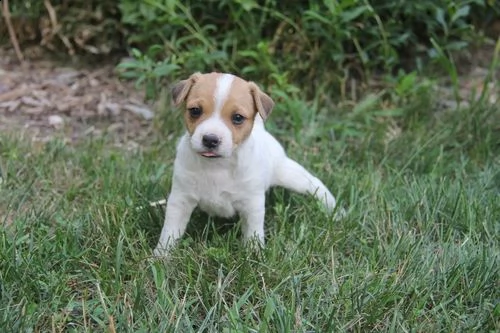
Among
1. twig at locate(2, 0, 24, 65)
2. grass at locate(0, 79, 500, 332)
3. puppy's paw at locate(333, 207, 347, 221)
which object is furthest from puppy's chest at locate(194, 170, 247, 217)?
twig at locate(2, 0, 24, 65)

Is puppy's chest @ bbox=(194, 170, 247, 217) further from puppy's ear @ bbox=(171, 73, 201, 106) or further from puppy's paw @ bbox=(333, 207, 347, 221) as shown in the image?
puppy's paw @ bbox=(333, 207, 347, 221)

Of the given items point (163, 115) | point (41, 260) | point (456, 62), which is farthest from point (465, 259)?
point (456, 62)

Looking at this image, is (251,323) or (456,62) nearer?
(251,323)

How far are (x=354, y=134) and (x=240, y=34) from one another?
1.38 m

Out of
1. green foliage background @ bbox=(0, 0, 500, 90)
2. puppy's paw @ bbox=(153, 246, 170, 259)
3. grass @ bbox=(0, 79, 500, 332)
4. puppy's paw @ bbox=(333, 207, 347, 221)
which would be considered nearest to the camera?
grass @ bbox=(0, 79, 500, 332)

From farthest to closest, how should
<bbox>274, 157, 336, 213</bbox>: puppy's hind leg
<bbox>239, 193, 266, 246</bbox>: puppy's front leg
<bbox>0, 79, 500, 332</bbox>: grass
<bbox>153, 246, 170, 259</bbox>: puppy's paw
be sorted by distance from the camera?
<bbox>274, 157, 336, 213</bbox>: puppy's hind leg
<bbox>239, 193, 266, 246</bbox>: puppy's front leg
<bbox>153, 246, 170, 259</bbox>: puppy's paw
<bbox>0, 79, 500, 332</bbox>: grass

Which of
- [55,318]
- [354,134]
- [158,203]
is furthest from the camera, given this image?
[354,134]

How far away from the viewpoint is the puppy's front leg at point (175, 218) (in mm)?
4078

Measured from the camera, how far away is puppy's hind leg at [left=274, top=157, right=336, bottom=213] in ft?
15.1

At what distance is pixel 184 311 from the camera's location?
3.46 meters

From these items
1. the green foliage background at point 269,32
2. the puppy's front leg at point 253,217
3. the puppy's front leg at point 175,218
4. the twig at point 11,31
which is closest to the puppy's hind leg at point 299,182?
the puppy's front leg at point 253,217

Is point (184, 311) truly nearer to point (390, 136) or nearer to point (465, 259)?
point (465, 259)

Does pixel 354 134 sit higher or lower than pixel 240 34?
lower

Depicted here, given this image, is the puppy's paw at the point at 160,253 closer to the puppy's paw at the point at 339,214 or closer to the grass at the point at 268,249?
the grass at the point at 268,249
